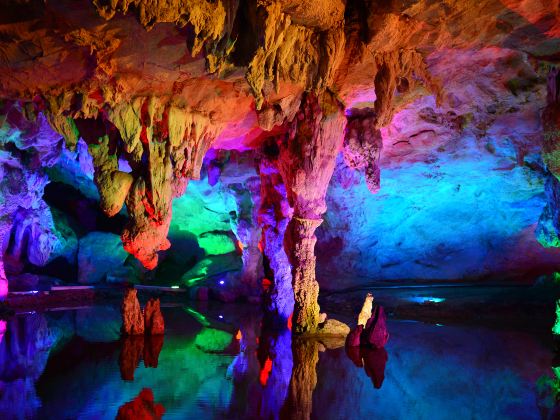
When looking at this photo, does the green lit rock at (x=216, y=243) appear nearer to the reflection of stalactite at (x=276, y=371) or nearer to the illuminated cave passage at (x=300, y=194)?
the illuminated cave passage at (x=300, y=194)

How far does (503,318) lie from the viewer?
12.8 metres

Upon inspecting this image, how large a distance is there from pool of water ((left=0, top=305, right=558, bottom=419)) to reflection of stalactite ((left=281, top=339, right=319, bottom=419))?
16 millimetres

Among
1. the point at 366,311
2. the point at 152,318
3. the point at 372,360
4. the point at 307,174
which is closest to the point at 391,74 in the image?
the point at 307,174

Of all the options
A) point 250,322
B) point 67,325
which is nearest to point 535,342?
point 250,322

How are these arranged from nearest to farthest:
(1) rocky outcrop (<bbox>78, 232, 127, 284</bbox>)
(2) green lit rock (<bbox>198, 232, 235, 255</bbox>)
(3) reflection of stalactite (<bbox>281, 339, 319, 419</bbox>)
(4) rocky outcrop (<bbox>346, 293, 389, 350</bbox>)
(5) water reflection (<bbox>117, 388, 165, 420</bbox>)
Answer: (5) water reflection (<bbox>117, 388, 165, 420</bbox>) → (3) reflection of stalactite (<bbox>281, 339, 319, 419</bbox>) → (4) rocky outcrop (<bbox>346, 293, 389, 350</bbox>) → (1) rocky outcrop (<bbox>78, 232, 127, 284</bbox>) → (2) green lit rock (<bbox>198, 232, 235, 255</bbox>)

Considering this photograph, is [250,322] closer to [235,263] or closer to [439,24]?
[235,263]

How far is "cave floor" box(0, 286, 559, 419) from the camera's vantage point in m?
5.18

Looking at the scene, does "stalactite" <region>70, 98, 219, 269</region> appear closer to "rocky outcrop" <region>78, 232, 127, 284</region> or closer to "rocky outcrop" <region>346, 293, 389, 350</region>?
"rocky outcrop" <region>346, 293, 389, 350</region>

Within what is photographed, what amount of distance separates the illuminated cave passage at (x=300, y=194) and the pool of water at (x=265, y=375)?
5 centimetres

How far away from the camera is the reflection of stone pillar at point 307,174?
888cm

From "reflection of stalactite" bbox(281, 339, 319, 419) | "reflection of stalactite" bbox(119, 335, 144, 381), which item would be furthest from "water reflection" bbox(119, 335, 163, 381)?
"reflection of stalactite" bbox(281, 339, 319, 419)

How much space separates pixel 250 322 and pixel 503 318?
6340 millimetres

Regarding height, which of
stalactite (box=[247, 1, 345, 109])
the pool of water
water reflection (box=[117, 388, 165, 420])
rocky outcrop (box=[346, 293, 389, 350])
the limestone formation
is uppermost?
stalactite (box=[247, 1, 345, 109])

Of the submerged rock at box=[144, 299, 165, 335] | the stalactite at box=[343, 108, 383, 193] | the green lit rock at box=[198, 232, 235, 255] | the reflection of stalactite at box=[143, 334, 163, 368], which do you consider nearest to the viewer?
the reflection of stalactite at box=[143, 334, 163, 368]
